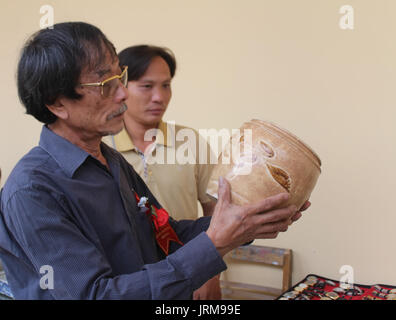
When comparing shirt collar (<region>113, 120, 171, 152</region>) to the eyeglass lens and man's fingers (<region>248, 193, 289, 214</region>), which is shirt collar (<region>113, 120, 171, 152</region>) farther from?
man's fingers (<region>248, 193, 289, 214</region>)

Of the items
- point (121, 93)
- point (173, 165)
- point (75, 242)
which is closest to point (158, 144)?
point (173, 165)

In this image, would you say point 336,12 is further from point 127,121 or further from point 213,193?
point 213,193

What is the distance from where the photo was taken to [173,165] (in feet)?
6.39

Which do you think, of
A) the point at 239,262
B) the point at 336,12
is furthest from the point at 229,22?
the point at 239,262

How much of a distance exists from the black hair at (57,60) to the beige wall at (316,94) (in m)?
1.48

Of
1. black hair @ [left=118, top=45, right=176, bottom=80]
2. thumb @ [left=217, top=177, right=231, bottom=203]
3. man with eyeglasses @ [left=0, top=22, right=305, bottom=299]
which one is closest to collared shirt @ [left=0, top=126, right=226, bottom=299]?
man with eyeglasses @ [left=0, top=22, right=305, bottom=299]

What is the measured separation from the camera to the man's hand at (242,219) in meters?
0.98

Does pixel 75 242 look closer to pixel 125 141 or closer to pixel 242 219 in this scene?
pixel 242 219

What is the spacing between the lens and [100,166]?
1.10m

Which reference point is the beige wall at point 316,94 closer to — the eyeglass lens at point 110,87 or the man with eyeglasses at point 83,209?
the man with eyeglasses at point 83,209

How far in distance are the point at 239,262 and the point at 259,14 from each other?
1.47 m

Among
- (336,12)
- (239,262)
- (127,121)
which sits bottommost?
(239,262)

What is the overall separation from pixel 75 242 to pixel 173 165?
108 cm

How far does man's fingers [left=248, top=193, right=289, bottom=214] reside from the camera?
99 centimetres
